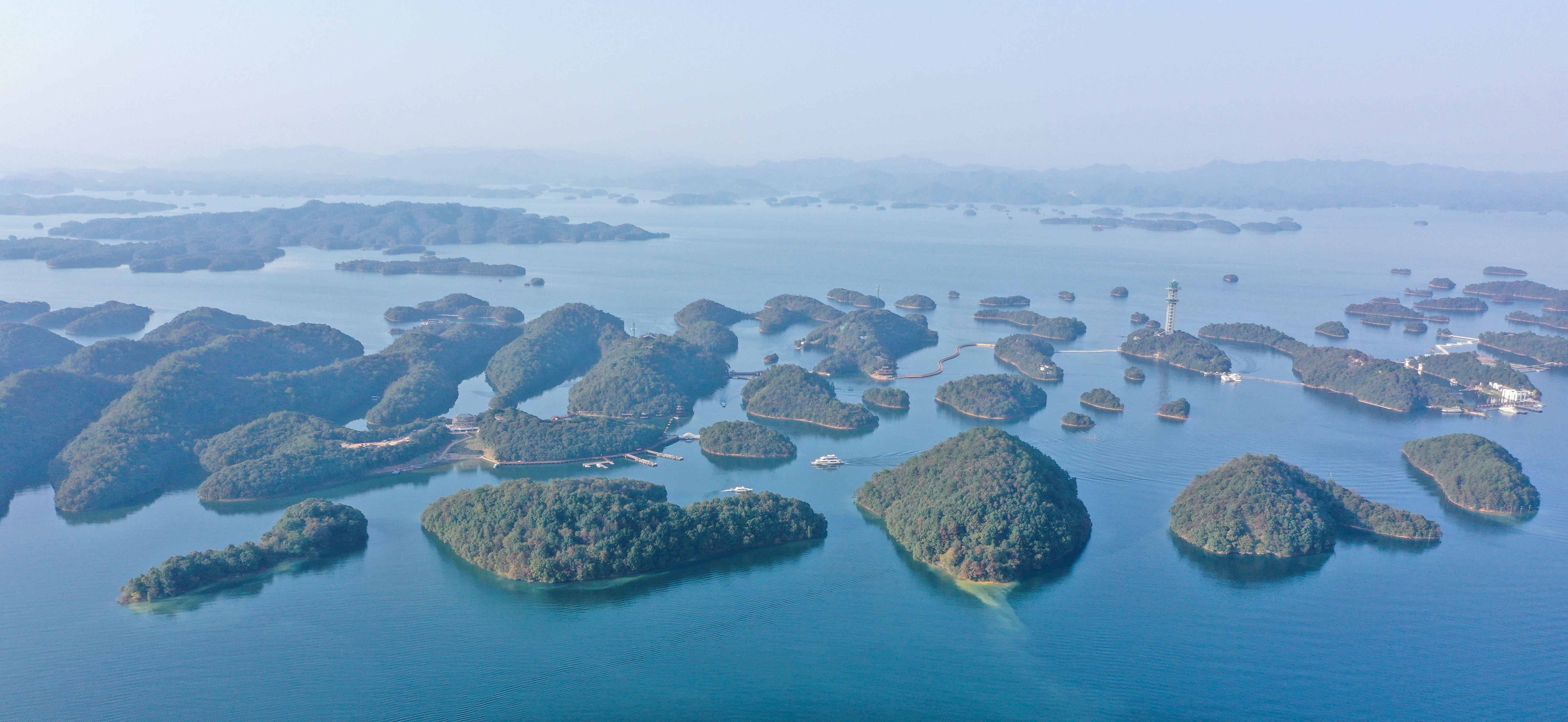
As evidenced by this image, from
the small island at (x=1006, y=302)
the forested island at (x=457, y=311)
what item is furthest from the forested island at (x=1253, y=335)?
the forested island at (x=457, y=311)

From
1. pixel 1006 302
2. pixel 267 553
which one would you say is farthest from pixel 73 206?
pixel 267 553

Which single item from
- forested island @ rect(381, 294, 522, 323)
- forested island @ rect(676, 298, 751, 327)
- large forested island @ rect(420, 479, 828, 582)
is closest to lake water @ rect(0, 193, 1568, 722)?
large forested island @ rect(420, 479, 828, 582)

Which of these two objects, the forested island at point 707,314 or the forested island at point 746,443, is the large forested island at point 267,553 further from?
the forested island at point 707,314

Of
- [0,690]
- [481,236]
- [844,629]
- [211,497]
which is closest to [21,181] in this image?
[481,236]

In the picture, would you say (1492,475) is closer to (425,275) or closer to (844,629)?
(844,629)

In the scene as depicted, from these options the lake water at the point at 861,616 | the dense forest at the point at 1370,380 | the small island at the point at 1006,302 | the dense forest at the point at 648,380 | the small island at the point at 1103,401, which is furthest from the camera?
the small island at the point at 1006,302

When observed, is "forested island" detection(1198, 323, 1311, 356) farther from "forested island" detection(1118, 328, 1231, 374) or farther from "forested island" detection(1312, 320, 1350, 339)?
"forested island" detection(1118, 328, 1231, 374)
